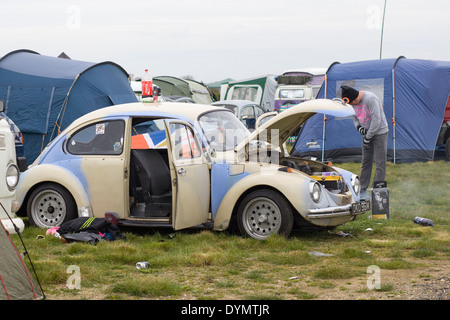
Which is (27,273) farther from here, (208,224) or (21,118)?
(21,118)

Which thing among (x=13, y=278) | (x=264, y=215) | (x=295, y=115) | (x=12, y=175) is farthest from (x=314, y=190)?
(x=13, y=278)

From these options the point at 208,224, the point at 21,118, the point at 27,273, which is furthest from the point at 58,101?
the point at 27,273

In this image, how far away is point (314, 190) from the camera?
8.21 meters

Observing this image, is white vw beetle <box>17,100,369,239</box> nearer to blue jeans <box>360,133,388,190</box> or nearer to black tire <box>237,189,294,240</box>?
black tire <box>237,189,294,240</box>

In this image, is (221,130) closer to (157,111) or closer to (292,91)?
(157,111)

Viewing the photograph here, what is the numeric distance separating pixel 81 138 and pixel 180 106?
4.62 feet

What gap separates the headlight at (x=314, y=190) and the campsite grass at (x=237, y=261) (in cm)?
58

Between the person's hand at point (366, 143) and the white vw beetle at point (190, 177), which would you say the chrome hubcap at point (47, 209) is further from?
the person's hand at point (366, 143)

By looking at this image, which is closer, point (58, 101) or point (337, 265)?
point (337, 265)

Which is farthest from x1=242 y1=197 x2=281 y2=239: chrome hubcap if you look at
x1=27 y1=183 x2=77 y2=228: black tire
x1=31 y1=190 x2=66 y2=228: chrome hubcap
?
x1=31 y1=190 x2=66 y2=228: chrome hubcap

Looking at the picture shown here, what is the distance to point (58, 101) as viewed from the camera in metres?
15.2

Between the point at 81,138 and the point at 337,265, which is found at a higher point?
the point at 81,138

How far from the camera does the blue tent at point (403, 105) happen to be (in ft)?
57.1

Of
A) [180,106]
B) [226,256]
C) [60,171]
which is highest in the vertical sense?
[180,106]
